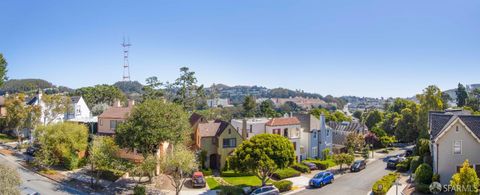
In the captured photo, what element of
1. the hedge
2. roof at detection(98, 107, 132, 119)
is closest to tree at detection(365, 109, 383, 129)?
the hedge

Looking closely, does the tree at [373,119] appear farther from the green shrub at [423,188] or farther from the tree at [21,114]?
the tree at [21,114]

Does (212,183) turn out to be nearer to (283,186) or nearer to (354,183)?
(283,186)

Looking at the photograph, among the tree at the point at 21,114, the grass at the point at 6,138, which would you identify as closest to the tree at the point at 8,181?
the tree at the point at 21,114

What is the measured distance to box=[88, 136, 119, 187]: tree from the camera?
4132cm

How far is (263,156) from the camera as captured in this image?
137ft

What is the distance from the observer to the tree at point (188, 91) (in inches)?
3346

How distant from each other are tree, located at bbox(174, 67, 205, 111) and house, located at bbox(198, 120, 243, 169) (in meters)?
30.0

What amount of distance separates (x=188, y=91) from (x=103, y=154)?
47.1m

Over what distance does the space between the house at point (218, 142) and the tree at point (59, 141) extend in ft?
53.2

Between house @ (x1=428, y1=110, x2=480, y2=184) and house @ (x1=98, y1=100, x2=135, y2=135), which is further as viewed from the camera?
house @ (x1=98, y1=100, x2=135, y2=135)

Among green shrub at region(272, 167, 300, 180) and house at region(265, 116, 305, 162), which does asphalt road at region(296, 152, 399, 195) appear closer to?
green shrub at region(272, 167, 300, 180)

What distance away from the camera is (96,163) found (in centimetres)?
4153

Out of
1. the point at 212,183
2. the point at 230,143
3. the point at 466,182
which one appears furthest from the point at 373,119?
the point at 466,182

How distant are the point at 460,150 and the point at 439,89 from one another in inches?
1269
